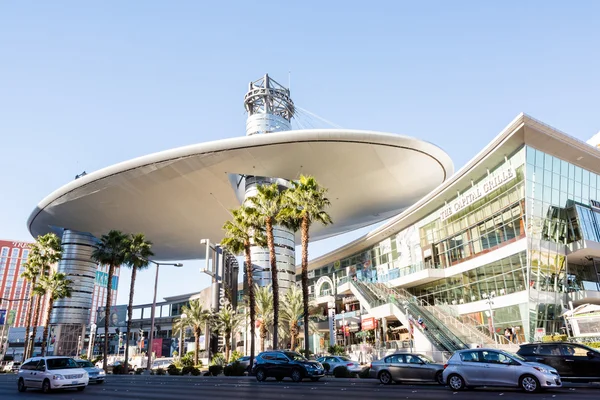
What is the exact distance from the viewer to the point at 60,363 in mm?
18250

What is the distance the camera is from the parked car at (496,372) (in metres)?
13.9

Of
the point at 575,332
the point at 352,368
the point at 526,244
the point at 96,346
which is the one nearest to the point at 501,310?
the point at 526,244

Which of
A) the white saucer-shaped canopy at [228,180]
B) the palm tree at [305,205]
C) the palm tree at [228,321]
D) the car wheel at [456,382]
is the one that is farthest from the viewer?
the white saucer-shaped canopy at [228,180]

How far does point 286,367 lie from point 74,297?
66.5 m

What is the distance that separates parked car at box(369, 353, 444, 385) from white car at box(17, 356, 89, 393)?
12.5 metres

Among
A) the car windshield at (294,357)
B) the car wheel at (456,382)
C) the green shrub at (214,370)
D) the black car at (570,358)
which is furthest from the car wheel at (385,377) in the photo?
the green shrub at (214,370)

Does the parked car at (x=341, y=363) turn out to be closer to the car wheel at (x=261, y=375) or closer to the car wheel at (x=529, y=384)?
the car wheel at (x=261, y=375)

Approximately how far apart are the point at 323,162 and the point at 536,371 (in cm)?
4150

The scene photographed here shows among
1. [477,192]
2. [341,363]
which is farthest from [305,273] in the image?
[477,192]

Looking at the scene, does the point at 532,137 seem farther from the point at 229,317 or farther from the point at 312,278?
the point at 312,278

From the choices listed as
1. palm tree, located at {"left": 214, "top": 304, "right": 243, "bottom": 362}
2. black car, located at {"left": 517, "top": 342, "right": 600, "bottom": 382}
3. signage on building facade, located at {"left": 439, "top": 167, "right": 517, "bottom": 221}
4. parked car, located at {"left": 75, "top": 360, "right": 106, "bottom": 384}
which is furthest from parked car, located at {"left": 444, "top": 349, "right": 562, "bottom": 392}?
palm tree, located at {"left": 214, "top": 304, "right": 243, "bottom": 362}

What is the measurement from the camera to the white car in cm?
1728

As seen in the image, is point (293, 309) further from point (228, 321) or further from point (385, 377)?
point (385, 377)

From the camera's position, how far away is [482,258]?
4141 cm
